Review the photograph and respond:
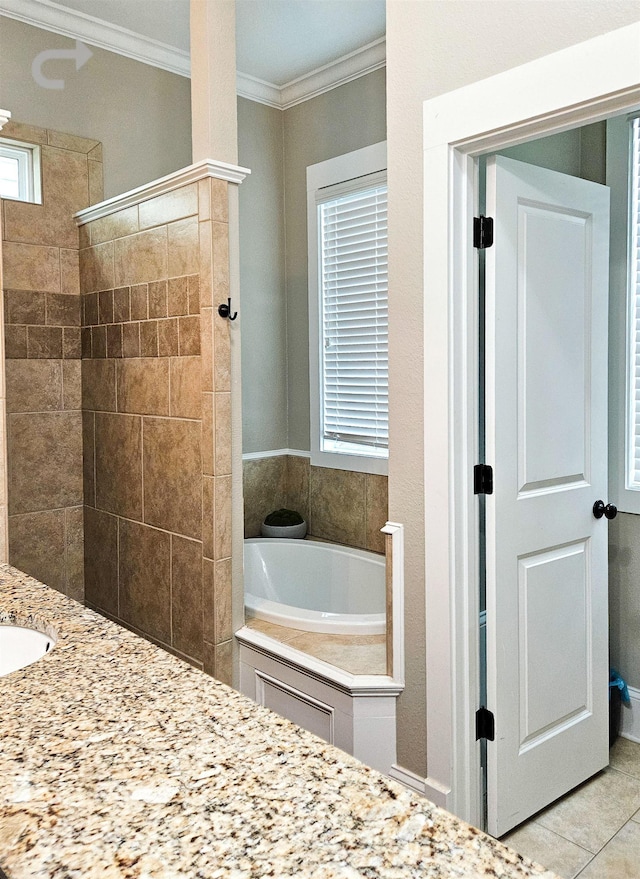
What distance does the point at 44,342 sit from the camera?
3.10m

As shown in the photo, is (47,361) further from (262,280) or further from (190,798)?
(190,798)

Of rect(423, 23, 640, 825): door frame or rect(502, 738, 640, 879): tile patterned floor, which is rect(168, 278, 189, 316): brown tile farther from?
rect(502, 738, 640, 879): tile patterned floor

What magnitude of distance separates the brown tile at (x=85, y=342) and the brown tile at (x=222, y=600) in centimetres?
124

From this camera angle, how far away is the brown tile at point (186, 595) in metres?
2.55

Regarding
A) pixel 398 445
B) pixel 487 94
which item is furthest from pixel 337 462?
pixel 487 94

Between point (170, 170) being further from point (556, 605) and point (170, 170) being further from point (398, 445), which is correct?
point (556, 605)

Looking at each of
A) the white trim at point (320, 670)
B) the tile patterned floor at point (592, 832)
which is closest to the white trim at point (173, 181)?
the white trim at point (320, 670)

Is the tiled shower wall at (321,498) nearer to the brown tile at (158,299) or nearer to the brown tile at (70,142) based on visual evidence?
the brown tile at (158,299)

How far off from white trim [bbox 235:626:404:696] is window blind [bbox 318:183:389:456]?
1301mm

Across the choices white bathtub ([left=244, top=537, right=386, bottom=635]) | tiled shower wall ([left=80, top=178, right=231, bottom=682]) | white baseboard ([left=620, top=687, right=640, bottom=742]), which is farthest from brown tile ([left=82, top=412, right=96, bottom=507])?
white baseboard ([left=620, top=687, right=640, bottom=742])

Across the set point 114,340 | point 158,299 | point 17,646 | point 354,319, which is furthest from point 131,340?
point 17,646

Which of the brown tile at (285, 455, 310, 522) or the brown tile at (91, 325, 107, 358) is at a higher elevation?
the brown tile at (91, 325, 107, 358)

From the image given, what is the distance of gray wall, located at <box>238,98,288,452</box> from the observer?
383 centimetres

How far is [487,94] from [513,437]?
913 millimetres
